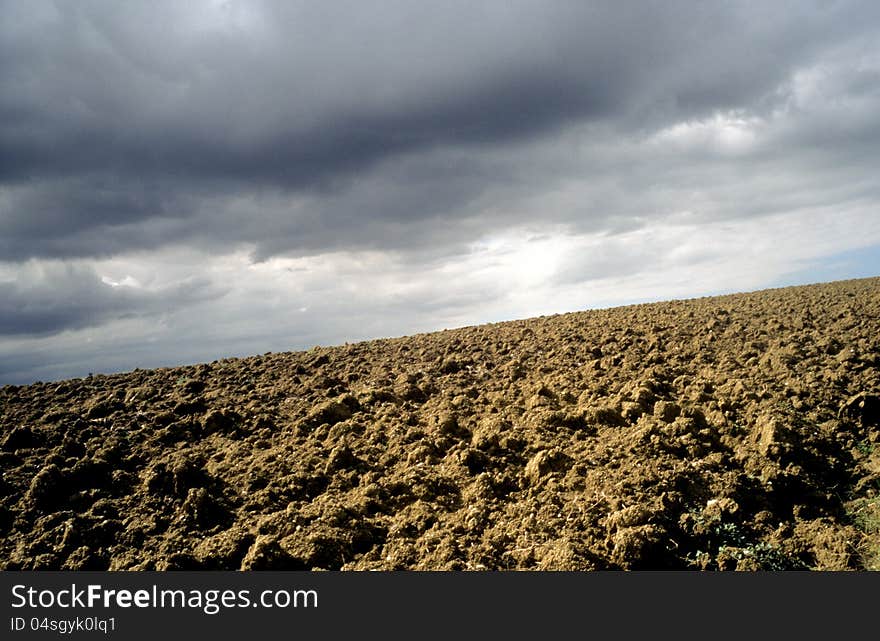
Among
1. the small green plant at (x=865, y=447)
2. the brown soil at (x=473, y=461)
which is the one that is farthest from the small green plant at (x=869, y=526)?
the small green plant at (x=865, y=447)

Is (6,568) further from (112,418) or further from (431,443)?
(431,443)

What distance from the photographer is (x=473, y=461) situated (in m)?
7.02

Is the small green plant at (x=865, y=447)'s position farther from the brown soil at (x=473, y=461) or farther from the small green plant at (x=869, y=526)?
the small green plant at (x=869, y=526)

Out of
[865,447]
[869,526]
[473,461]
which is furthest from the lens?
[865,447]

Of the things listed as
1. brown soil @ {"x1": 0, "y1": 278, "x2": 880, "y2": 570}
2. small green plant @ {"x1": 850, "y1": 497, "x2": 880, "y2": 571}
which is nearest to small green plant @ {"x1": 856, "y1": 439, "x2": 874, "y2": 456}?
brown soil @ {"x1": 0, "y1": 278, "x2": 880, "y2": 570}

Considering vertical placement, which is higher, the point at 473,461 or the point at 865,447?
the point at 473,461

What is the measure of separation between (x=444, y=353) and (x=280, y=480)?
18.9ft

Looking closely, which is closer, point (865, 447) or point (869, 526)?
point (869, 526)

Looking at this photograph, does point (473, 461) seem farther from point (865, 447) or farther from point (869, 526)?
point (865, 447)

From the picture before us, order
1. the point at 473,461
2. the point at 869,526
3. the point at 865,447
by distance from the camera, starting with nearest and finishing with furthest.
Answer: the point at 869,526, the point at 473,461, the point at 865,447

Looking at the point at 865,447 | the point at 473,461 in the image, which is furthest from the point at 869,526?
the point at 473,461

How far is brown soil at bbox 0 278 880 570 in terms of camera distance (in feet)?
18.2

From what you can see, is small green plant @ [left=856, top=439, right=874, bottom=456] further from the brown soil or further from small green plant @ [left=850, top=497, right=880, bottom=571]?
small green plant @ [left=850, top=497, right=880, bottom=571]

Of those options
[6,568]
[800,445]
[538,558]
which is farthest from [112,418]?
[800,445]
